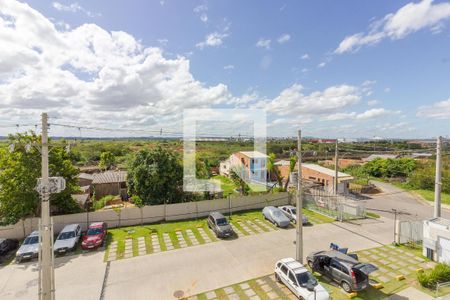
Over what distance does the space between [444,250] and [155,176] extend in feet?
63.9

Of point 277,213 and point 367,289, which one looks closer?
point 367,289

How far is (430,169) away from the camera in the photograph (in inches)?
1303

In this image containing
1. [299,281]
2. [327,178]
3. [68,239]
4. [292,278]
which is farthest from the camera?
[327,178]

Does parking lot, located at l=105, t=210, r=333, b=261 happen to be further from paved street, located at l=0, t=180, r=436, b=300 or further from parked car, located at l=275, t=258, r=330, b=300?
parked car, located at l=275, t=258, r=330, b=300

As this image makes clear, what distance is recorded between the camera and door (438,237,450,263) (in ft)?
40.6

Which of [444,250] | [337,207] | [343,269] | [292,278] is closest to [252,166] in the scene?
[337,207]

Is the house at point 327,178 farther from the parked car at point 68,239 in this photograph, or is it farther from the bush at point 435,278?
the parked car at point 68,239

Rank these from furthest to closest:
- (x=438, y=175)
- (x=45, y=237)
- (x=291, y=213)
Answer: (x=291, y=213), (x=438, y=175), (x=45, y=237)

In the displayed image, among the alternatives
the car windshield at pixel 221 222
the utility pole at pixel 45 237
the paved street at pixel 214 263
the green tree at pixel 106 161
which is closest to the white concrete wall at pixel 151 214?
the car windshield at pixel 221 222

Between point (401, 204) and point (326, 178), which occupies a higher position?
point (326, 178)

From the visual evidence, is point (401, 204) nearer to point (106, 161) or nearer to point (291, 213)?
point (291, 213)

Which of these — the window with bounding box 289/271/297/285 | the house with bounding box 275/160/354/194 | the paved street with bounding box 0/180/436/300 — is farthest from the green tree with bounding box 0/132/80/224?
the house with bounding box 275/160/354/194

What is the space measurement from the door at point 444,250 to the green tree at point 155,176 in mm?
17835

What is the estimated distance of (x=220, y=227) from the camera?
651 inches
